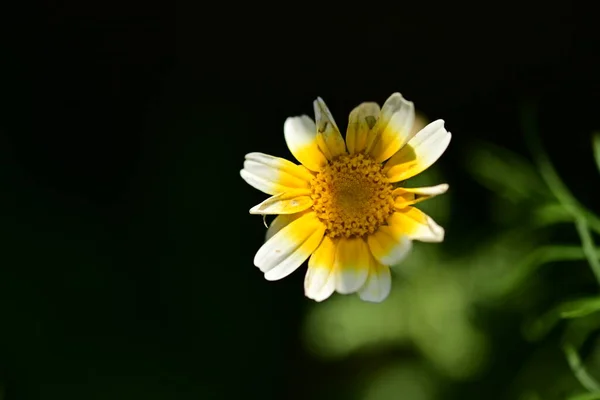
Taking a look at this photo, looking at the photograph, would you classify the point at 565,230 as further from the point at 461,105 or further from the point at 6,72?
the point at 6,72

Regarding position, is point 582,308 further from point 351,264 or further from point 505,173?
point 505,173

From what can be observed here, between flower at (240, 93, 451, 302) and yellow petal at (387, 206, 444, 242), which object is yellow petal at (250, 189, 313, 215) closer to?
flower at (240, 93, 451, 302)

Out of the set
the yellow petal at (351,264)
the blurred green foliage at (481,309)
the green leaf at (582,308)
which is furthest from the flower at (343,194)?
the blurred green foliage at (481,309)

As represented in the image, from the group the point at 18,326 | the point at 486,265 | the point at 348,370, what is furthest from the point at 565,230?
the point at 18,326

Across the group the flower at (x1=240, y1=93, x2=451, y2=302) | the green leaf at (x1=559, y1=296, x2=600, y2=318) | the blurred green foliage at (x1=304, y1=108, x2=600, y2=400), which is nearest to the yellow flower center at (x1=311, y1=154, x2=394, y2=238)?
the flower at (x1=240, y1=93, x2=451, y2=302)

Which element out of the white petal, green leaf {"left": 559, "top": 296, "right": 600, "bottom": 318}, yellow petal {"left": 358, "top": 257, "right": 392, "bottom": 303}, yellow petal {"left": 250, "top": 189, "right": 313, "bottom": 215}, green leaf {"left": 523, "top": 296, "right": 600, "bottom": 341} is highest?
yellow petal {"left": 250, "top": 189, "right": 313, "bottom": 215}

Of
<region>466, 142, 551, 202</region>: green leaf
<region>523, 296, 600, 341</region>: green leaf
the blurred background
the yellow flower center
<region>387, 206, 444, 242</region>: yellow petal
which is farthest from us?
the blurred background
